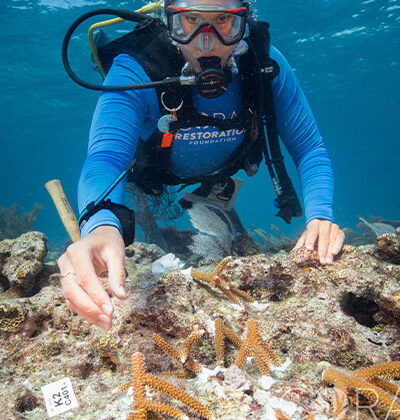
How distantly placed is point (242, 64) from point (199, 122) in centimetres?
92

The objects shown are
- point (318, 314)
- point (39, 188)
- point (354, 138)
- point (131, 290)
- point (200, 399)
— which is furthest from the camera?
point (39, 188)

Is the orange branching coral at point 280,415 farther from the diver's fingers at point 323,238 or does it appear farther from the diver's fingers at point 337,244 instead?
the diver's fingers at point 337,244

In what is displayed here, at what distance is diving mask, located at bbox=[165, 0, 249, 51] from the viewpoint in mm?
2771

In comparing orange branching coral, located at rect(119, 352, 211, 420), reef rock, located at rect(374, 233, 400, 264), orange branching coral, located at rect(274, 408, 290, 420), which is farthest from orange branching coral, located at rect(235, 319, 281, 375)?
reef rock, located at rect(374, 233, 400, 264)

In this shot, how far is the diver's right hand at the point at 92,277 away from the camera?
4.21ft

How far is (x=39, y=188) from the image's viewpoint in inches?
3858

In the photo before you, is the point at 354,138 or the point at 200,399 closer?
the point at 200,399

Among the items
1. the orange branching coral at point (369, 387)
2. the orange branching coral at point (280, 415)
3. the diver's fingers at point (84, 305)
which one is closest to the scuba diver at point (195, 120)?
the diver's fingers at point (84, 305)

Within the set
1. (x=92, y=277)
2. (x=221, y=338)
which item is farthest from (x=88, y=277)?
(x=221, y=338)

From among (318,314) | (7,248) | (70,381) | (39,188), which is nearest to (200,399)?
(70,381)

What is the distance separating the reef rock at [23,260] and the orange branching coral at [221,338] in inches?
88.8

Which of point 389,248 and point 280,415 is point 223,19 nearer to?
point 389,248

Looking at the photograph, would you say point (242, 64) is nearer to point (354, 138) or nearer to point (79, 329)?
point (79, 329)

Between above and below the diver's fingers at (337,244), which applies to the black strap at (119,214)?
above
